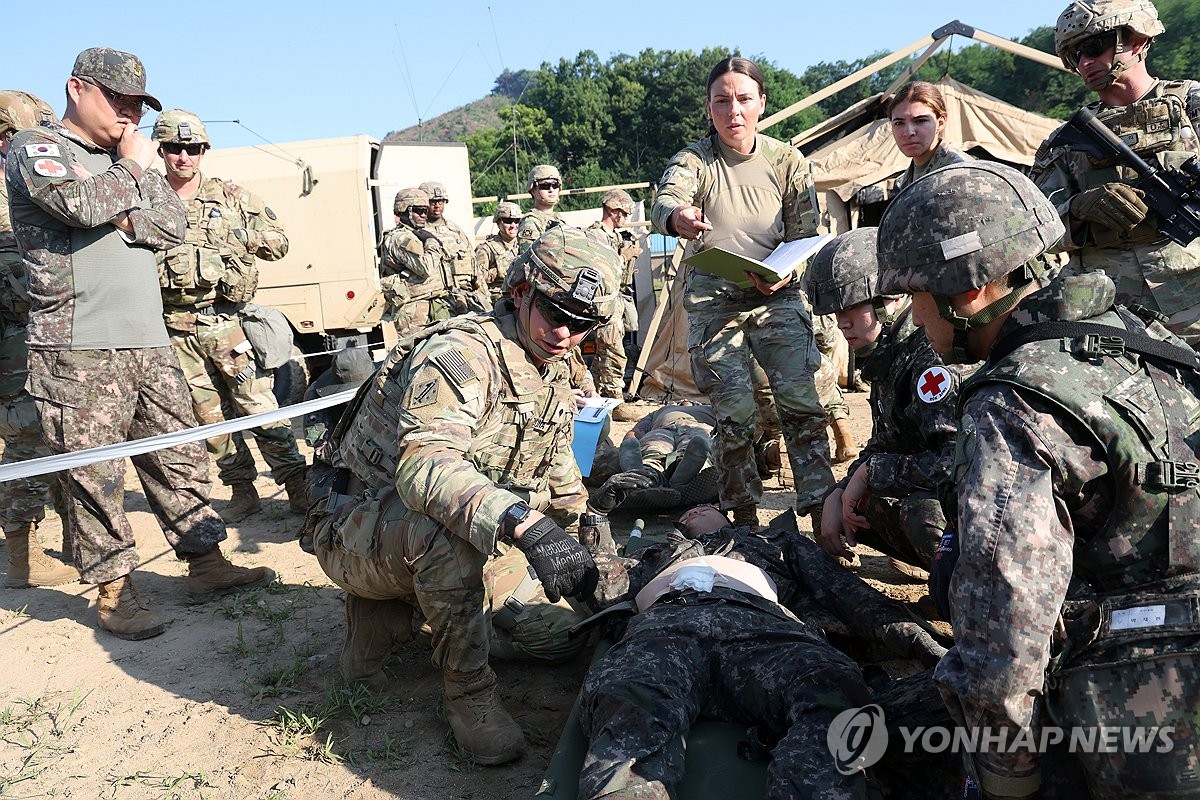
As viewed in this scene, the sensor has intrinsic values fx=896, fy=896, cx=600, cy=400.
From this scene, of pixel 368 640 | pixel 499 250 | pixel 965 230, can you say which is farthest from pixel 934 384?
pixel 499 250

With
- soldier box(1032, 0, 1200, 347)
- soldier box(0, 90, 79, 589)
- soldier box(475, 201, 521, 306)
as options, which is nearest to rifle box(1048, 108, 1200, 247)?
soldier box(1032, 0, 1200, 347)

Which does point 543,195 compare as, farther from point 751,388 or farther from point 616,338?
point 751,388

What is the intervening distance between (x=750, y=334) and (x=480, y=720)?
2630mm

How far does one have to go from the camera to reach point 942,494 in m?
2.29

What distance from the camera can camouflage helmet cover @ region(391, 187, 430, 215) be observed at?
31.6 ft

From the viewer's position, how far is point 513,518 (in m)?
2.82

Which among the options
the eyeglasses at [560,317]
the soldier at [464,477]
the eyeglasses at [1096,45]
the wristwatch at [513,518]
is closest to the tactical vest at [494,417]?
the soldier at [464,477]

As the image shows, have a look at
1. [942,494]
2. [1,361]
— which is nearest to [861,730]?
[942,494]

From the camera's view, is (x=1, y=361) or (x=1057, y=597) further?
(x=1, y=361)

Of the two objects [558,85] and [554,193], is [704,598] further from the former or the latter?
[558,85]

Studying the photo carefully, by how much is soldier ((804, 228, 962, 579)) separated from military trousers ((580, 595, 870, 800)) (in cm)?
82

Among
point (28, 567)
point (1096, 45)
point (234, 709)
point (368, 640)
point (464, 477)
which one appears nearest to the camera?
point (464, 477)

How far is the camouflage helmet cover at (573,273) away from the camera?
122 inches

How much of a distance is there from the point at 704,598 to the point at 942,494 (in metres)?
0.98
